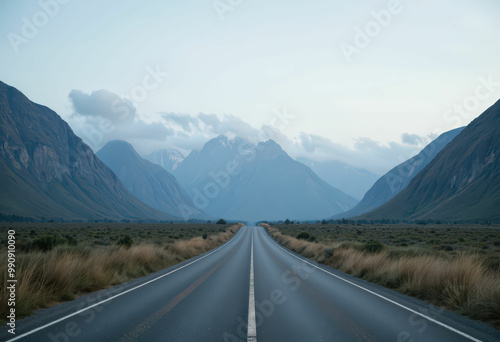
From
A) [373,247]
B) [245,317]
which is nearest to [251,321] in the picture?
[245,317]

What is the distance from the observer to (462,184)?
443ft

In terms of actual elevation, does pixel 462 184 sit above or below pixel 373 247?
below

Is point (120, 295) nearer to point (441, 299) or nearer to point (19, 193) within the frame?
point (441, 299)

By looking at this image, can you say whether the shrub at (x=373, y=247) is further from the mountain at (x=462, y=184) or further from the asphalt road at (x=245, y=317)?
the mountain at (x=462, y=184)

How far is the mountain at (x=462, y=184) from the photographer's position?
113250 mm

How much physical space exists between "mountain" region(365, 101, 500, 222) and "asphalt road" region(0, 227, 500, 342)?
359ft

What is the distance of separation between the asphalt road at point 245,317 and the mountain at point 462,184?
109306 millimetres

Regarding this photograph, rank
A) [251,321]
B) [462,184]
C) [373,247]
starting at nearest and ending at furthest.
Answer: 1. [251,321]
2. [373,247]
3. [462,184]

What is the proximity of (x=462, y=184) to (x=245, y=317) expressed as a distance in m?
152

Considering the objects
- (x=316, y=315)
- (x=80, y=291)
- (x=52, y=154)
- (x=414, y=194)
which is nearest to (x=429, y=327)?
(x=316, y=315)

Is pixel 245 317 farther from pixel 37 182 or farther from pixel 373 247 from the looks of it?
pixel 37 182

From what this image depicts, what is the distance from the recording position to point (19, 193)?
5541 inches

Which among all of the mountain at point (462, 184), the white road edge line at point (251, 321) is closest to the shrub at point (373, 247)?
the white road edge line at point (251, 321)

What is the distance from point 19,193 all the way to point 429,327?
544 feet
